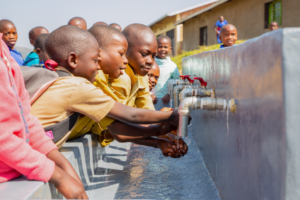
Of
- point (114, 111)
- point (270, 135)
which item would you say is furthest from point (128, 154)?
point (270, 135)

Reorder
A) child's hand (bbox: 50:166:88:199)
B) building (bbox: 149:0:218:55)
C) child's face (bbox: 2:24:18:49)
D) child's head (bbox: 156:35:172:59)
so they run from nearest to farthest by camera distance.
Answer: child's hand (bbox: 50:166:88:199) < child's face (bbox: 2:24:18:49) < child's head (bbox: 156:35:172:59) < building (bbox: 149:0:218:55)

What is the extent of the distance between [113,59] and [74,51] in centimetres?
45

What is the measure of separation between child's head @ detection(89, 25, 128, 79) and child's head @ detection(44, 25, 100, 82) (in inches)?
13.3

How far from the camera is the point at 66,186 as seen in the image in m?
1.26

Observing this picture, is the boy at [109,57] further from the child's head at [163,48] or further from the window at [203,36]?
the window at [203,36]

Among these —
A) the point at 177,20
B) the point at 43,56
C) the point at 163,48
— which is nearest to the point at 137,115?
the point at 43,56

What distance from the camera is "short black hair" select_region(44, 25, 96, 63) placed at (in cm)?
192

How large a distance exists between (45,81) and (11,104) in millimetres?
536

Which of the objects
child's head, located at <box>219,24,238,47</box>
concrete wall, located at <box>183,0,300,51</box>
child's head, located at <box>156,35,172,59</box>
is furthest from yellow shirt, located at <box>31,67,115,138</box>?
concrete wall, located at <box>183,0,300,51</box>

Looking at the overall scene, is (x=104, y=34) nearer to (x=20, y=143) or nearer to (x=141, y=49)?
(x=141, y=49)

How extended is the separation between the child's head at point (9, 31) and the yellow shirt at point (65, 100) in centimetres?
415

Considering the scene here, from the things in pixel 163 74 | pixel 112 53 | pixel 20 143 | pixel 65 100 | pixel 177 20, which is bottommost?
pixel 20 143

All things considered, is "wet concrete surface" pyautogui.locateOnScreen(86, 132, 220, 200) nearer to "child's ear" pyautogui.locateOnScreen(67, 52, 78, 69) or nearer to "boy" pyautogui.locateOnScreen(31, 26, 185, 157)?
"boy" pyautogui.locateOnScreen(31, 26, 185, 157)

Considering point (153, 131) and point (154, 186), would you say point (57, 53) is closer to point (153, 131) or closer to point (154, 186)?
point (153, 131)
